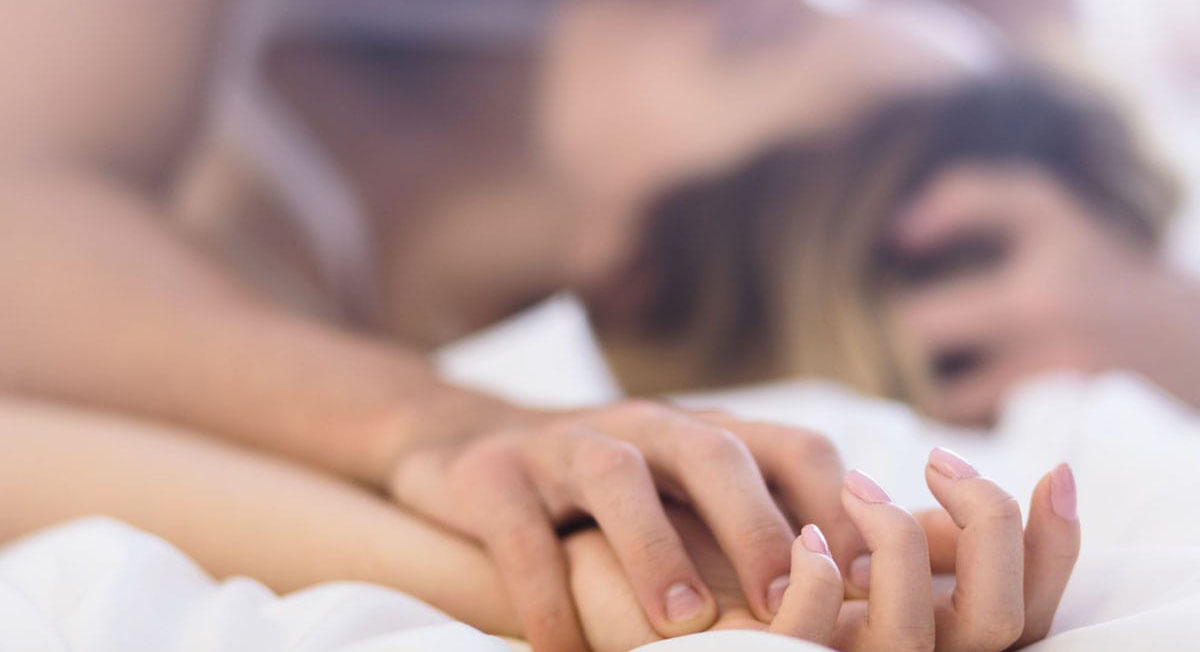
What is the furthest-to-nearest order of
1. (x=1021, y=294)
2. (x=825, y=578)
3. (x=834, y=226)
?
(x=834, y=226) → (x=1021, y=294) → (x=825, y=578)

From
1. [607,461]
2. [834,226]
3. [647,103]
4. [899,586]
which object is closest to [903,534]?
[899,586]

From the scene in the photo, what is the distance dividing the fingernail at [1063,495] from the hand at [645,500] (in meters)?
0.08

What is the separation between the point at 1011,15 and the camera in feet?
4.43

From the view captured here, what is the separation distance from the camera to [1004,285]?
3.50 feet

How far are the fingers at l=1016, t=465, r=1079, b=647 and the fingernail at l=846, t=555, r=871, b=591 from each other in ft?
0.19

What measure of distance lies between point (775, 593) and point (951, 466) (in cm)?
8

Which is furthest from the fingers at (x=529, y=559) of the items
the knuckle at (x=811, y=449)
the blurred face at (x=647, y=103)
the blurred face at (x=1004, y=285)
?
the blurred face at (x=647, y=103)

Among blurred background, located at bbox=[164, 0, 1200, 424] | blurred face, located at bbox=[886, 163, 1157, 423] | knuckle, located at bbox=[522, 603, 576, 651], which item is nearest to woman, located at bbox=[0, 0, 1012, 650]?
knuckle, located at bbox=[522, 603, 576, 651]

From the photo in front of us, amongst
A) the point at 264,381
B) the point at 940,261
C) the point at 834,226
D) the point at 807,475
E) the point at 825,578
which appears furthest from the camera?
the point at 834,226

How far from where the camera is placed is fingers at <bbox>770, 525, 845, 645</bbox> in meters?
0.31

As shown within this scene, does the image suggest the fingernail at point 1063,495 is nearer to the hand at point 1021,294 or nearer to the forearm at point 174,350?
the forearm at point 174,350

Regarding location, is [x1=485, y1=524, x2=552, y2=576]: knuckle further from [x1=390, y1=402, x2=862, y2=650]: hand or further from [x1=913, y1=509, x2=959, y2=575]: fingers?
[x1=913, y1=509, x2=959, y2=575]: fingers

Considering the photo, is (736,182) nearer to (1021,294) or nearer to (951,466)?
(1021,294)

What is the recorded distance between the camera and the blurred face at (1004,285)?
1031 millimetres
